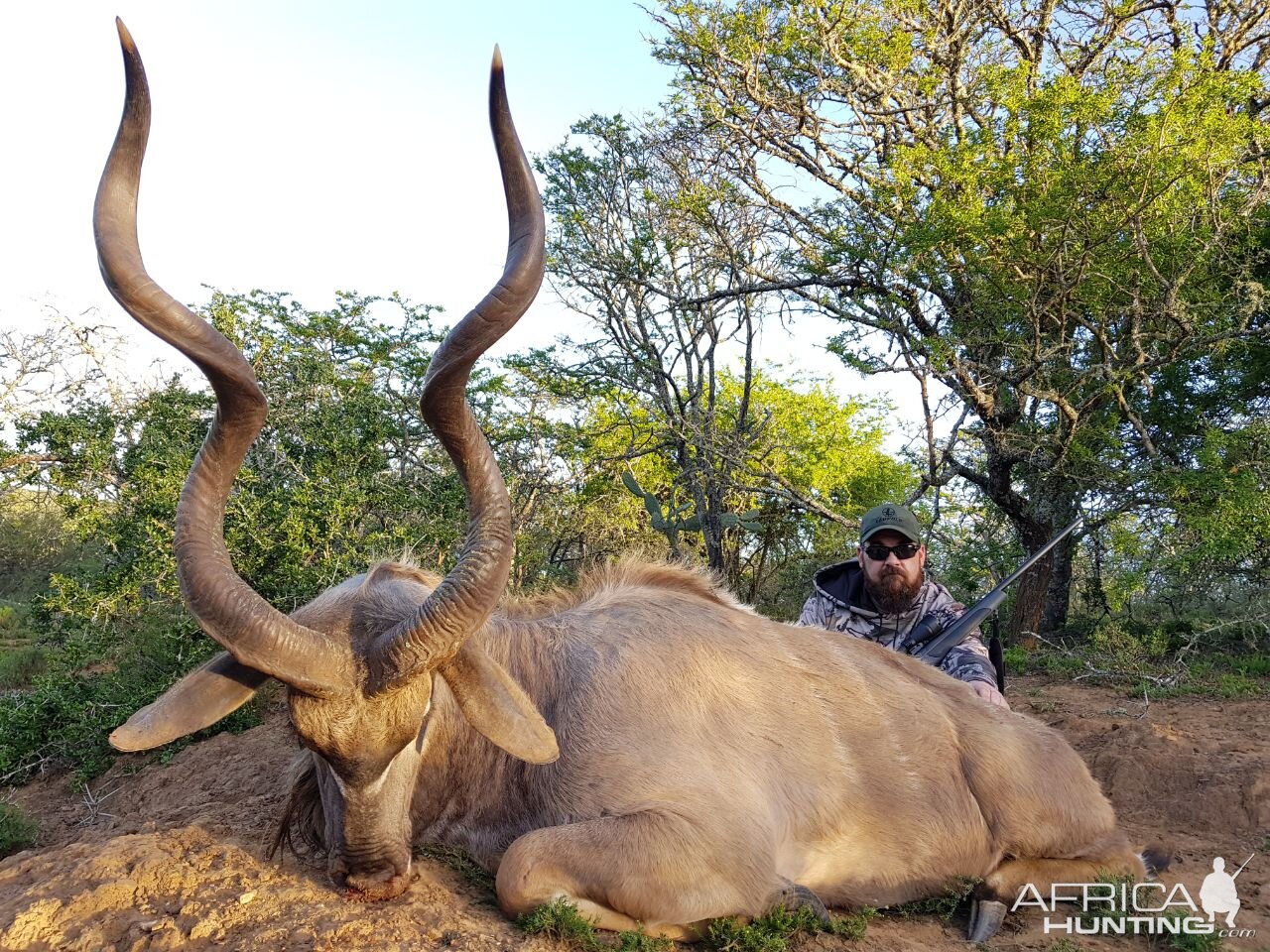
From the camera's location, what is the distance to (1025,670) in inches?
436

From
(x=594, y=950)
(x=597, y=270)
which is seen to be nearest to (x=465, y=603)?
(x=594, y=950)

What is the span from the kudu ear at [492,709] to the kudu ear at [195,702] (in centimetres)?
72

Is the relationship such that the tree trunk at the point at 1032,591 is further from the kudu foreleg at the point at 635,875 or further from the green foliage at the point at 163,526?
the kudu foreleg at the point at 635,875

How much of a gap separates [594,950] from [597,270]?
12.6 meters

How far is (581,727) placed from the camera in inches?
163

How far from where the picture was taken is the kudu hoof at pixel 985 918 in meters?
4.26

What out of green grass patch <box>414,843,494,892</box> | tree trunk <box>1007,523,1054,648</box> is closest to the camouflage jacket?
green grass patch <box>414,843,494,892</box>

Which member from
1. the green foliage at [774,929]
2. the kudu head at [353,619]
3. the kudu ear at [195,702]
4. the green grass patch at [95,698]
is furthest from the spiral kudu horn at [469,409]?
the green grass patch at [95,698]

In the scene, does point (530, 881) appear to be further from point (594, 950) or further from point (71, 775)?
point (71, 775)

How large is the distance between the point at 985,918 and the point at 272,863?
3182 mm

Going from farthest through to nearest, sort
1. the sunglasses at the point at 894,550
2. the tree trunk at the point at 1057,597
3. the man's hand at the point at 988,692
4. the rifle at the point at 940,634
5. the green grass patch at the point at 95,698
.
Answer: the tree trunk at the point at 1057,597 < the green grass patch at the point at 95,698 < the sunglasses at the point at 894,550 < the rifle at the point at 940,634 < the man's hand at the point at 988,692

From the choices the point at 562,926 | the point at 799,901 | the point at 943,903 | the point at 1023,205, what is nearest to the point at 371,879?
the point at 562,926

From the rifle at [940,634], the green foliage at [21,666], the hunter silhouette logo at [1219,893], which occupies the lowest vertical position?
the green foliage at [21,666]
